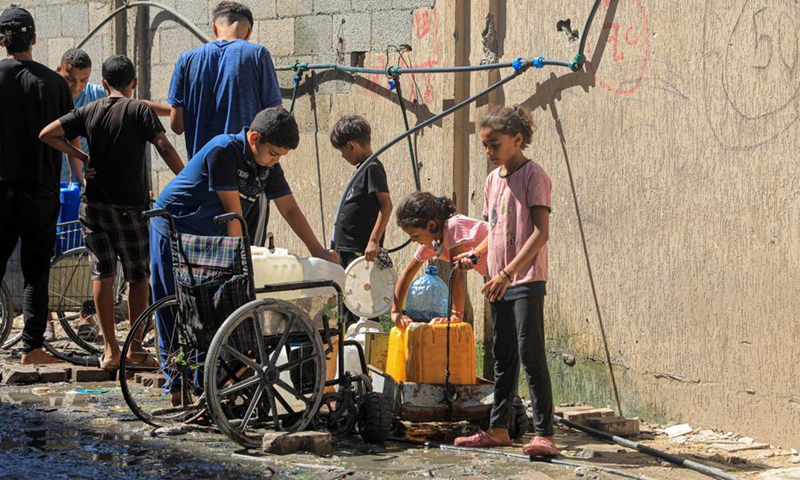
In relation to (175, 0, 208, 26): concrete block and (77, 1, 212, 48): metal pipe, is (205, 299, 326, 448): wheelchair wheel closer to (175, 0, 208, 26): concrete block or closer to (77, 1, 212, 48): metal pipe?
(77, 1, 212, 48): metal pipe

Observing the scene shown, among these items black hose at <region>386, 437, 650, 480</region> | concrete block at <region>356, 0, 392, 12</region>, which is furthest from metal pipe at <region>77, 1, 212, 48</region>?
black hose at <region>386, 437, 650, 480</region>

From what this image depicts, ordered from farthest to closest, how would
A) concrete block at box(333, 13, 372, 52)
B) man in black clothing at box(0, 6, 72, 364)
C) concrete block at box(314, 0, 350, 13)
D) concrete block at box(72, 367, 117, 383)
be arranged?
concrete block at box(314, 0, 350, 13) < concrete block at box(333, 13, 372, 52) < man in black clothing at box(0, 6, 72, 364) < concrete block at box(72, 367, 117, 383)

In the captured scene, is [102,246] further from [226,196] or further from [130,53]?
[130,53]

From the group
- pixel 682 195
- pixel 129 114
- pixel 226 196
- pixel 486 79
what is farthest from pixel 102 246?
pixel 682 195

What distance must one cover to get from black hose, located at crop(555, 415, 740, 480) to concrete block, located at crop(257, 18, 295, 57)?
3696 mm

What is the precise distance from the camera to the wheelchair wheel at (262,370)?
210 inches

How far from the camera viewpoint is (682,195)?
6031mm

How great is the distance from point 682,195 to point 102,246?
3589mm

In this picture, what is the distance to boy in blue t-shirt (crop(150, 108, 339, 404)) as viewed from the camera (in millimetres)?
5832

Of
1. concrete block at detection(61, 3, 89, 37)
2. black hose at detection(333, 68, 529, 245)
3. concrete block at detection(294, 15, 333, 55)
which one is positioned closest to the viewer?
black hose at detection(333, 68, 529, 245)

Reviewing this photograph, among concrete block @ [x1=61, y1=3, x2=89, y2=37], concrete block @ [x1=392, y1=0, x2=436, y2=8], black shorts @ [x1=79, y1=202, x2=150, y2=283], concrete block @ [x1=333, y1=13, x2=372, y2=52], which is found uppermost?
concrete block @ [x1=61, y1=3, x2=89, y2=37]

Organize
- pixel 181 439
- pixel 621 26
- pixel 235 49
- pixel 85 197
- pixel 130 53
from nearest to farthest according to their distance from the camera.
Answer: pixel 181 439, pixel 621 26, pixel 235 49, pixel 85 197, pixel 130 53

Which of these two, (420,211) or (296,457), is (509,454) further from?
(420,211)

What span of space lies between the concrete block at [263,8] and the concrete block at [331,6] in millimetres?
445
